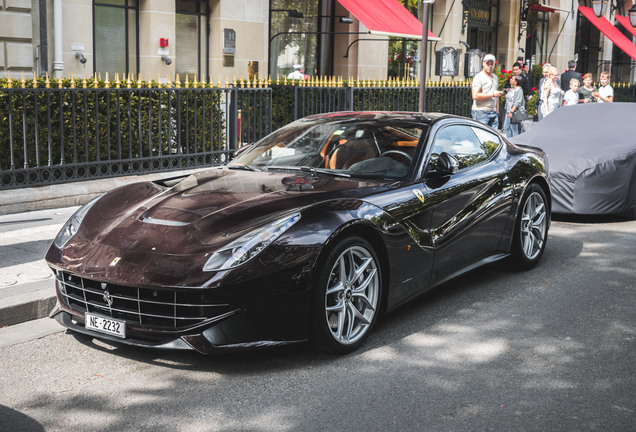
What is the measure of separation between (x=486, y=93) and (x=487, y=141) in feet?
23.1

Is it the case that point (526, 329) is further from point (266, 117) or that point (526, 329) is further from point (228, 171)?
point (266, 117)

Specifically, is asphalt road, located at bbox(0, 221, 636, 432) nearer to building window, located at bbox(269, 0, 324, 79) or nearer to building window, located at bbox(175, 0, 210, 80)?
building window, located at bbox(175, 0, 210, 80)

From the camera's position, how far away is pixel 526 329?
222 inches

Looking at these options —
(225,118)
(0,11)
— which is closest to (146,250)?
(225,118)

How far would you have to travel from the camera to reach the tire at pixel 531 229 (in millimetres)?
7160

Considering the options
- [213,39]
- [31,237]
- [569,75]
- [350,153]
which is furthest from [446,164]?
[569,75]

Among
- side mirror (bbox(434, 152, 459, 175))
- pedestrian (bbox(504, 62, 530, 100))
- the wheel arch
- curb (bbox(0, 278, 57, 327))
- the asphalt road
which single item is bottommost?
the asphalt road

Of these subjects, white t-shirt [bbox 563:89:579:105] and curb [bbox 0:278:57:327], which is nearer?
Answer: curb [bbox 0:278:57:327]

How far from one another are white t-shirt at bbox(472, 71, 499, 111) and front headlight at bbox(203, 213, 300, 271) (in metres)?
9.73

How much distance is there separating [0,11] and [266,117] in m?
4.61

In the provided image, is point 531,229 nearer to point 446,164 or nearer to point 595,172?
point 446,164

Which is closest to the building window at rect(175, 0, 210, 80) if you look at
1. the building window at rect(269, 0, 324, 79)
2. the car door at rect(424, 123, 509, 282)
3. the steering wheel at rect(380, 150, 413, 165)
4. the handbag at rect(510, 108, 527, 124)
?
the building window at rect(269, 0, 324, 79)

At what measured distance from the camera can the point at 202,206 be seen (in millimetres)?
5117

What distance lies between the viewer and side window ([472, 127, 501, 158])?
273 inches
